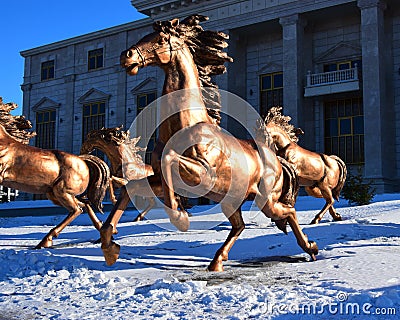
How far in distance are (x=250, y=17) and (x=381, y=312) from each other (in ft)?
89.7

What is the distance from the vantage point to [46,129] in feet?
130

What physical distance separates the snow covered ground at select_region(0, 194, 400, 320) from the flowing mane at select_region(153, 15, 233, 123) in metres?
2.13

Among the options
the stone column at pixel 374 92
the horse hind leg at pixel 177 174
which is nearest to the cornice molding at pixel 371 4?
the stone column at pixel 374 92

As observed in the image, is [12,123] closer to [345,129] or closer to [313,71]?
[345,129]

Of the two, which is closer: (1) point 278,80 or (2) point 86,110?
(1) point 278,80

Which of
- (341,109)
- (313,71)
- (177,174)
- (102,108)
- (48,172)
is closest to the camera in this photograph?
(177,174)

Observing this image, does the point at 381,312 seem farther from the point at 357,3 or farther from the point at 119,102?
the point at 119,102

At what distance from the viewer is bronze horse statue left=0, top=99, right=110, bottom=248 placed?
867 centimetres

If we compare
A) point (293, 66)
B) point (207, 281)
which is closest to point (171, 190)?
point (207, 281)

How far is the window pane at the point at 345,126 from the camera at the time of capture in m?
28.2

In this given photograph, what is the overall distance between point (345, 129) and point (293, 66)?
4.62m

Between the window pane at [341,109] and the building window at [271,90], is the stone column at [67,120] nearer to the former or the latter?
the building window at [271,90]

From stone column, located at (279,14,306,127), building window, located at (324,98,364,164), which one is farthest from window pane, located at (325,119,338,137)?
stone column, located at (279,14,306,127)

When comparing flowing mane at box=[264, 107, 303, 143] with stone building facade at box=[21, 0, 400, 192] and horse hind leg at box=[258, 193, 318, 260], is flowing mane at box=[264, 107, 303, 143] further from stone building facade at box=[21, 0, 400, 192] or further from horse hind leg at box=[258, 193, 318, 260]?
stone building facade at box=[21, 0, 400, 192]
